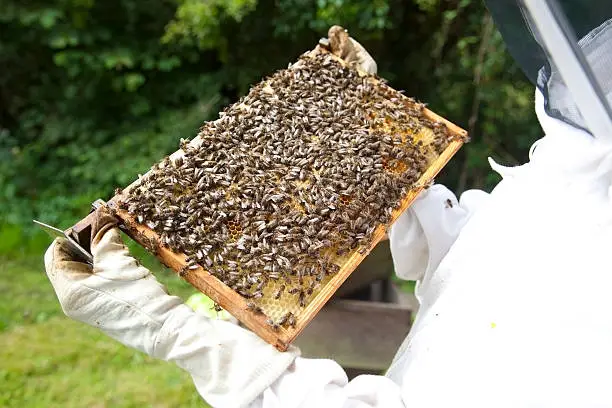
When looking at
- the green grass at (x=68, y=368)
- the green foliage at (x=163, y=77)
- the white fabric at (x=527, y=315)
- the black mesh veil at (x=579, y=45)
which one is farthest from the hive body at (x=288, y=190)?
the green foliage at (x=163, y=77)

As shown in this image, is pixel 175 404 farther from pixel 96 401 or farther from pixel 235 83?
pixel 235 83

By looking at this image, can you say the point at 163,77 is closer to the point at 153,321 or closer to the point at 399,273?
the point at 399,273

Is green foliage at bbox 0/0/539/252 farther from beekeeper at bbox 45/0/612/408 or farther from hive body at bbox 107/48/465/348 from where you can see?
beekeeper at bbox 45/0/612/408

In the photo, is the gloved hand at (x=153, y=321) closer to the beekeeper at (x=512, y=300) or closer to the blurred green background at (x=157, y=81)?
the beekeeper at (x=512, y=300)

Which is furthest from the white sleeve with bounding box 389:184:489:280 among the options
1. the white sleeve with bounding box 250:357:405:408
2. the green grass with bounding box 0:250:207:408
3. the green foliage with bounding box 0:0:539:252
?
the green foliage with bounding box 0:0:539:252

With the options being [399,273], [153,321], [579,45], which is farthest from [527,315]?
[153,321]

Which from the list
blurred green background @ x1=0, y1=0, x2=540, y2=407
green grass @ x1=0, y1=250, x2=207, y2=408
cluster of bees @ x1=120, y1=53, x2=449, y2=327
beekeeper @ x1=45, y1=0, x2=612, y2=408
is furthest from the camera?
blurred green background @ x1=0, y1=0, x2=540, y2=407
